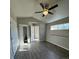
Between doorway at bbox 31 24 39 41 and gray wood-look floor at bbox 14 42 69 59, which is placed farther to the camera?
doorway at bbox 31 24 39 41

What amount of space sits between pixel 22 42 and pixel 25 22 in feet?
8.71

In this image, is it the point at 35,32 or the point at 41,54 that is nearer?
the point at 41,54

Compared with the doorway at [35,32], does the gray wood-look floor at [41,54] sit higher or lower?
lower

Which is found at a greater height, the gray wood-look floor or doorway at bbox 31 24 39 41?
doorway at bbox 31 24 39 41

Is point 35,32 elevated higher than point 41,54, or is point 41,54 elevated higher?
point 35,32

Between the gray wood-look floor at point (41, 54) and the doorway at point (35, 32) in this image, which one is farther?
the doorway at point (35, 32)
